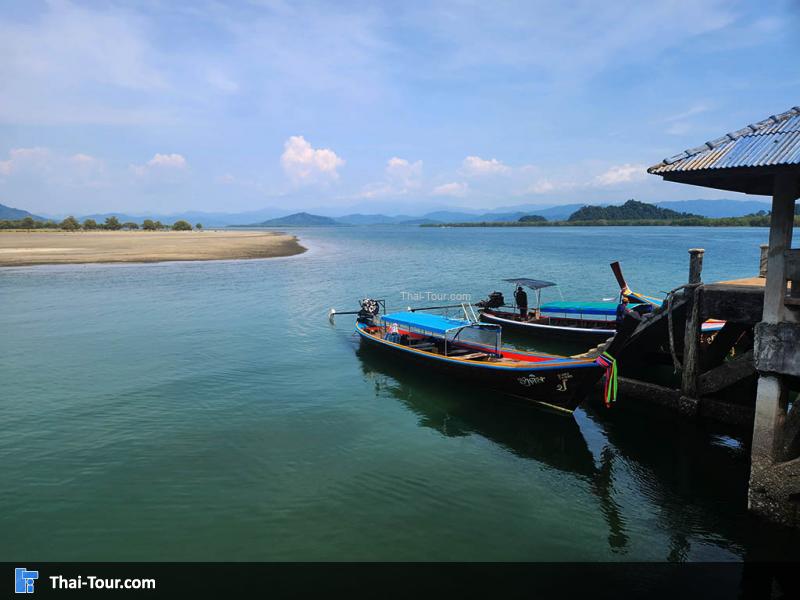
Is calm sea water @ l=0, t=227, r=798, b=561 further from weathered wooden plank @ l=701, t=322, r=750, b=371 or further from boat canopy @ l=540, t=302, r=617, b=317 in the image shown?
boat canopy @ l=540, t=302, r=617, b=317

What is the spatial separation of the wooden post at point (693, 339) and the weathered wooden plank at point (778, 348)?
17.2 feet

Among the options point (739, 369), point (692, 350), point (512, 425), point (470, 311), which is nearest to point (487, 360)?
point (512, 425)

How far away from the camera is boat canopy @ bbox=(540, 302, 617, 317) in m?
26.0

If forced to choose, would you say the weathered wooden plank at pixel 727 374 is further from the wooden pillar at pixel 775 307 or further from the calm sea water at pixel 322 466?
the wooden pillar at pixel 775 307

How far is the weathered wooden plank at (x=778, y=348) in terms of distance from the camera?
30.6 feet

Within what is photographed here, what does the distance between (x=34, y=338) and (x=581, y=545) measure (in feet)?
96.4

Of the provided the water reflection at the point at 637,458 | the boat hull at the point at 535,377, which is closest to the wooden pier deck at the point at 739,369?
the water reflection at the point at 637,458

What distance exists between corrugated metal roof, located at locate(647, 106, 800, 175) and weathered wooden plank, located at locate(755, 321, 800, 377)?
122 inches

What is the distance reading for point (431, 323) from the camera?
71.1ft
